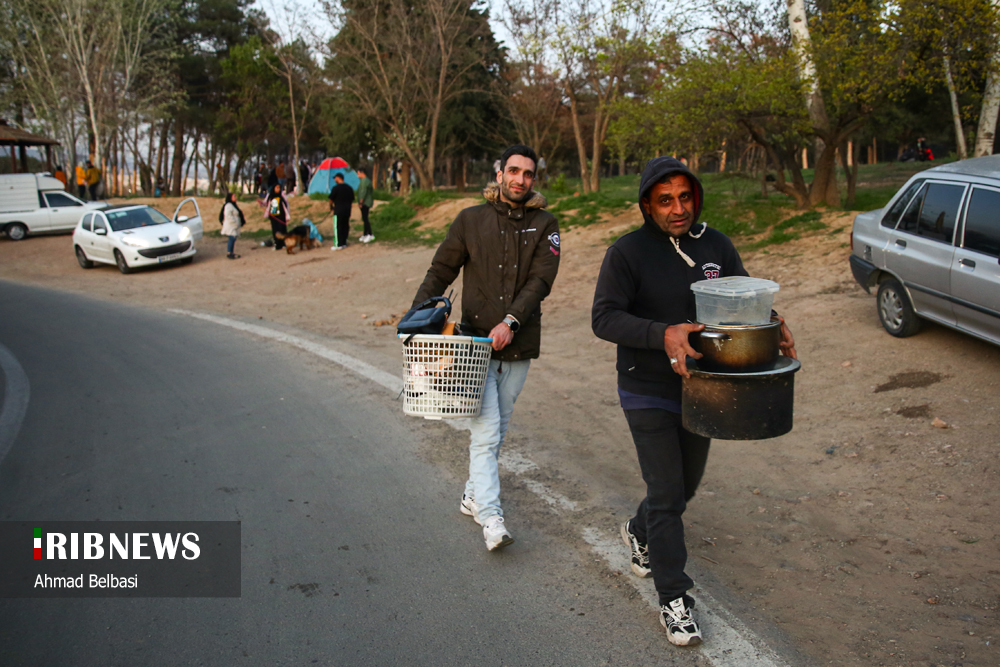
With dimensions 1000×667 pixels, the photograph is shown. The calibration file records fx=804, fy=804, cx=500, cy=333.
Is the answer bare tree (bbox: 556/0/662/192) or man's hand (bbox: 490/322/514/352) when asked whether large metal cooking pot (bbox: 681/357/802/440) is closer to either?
man's hand (bbox: 490/322/514/352)

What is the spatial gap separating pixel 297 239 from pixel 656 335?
19363mm

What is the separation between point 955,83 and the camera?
504 inches

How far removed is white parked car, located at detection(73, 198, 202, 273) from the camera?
19.7 metres

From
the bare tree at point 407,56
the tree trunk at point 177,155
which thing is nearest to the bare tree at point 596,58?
the bare tree at point 407,56

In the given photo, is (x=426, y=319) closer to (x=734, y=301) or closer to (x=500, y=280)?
(x=500, y=280)

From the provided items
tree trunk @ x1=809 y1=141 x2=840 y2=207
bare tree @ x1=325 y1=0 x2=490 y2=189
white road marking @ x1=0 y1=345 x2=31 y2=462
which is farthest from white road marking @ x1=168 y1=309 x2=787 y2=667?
bare tree @ x1=325 y1=0 x2=490 y2=189

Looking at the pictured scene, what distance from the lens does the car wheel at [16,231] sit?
26.0 metres

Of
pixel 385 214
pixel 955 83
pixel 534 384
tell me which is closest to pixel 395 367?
pixel 534 384

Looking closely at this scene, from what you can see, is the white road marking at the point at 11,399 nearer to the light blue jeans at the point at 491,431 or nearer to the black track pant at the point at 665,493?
the light blue jeans at the point at 491,431

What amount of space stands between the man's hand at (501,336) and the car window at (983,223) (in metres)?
4.95

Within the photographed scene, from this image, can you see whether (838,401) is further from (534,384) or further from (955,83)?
(955,83)

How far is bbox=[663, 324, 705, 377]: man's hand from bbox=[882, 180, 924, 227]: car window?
6244 mm

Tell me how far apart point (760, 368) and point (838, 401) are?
4.52m

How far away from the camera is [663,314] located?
332 centimetres
